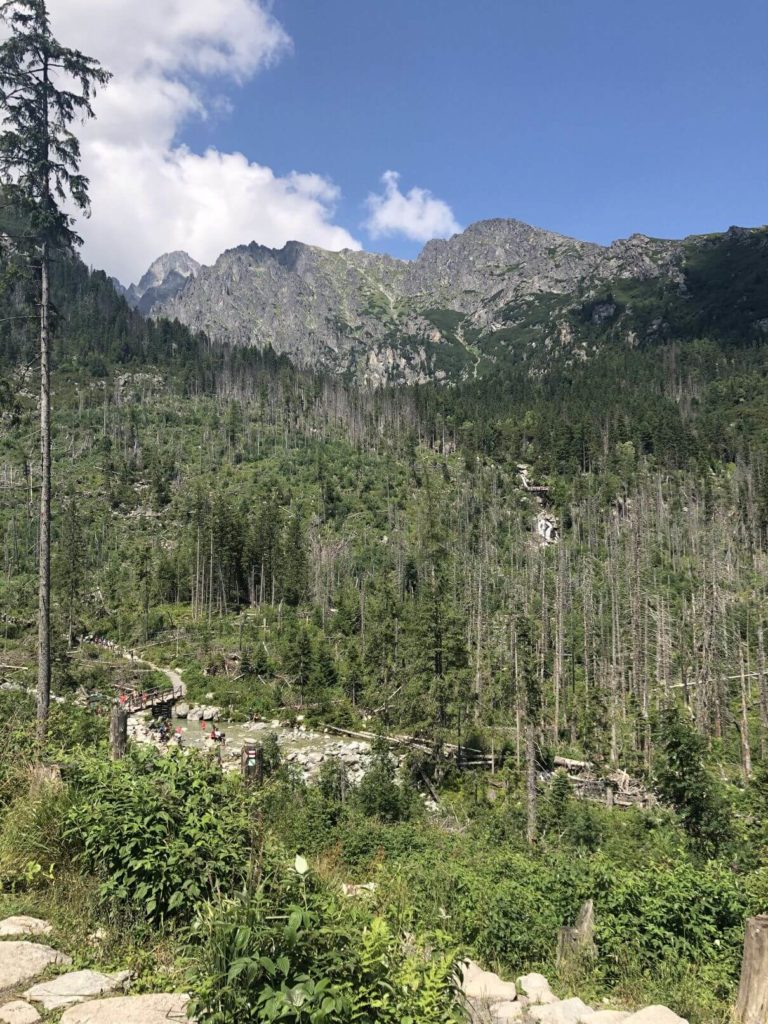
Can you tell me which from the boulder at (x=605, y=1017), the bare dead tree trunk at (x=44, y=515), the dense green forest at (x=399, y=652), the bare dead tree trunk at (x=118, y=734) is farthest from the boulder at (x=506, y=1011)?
the bare dead tree trunk at (x=44, y=515)

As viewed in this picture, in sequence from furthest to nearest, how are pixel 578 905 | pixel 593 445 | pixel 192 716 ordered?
pixel 593 445 < pixel 192 716 < pixel 578 905

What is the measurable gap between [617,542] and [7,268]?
3006 inches

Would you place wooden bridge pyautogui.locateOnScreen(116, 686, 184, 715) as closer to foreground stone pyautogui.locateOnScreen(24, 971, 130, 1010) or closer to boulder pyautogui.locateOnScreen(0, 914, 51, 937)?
boulder pyautogui.locateOnScreen(0, 914, 51, 937)

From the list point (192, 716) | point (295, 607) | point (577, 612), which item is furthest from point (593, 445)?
point (192, 716)

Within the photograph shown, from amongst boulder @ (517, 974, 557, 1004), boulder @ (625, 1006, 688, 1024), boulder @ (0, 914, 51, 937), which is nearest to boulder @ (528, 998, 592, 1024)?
boulder @ (517, 974, 557, 1004)

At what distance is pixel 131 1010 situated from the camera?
4105 millimetres

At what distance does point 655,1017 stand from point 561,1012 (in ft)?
3.30

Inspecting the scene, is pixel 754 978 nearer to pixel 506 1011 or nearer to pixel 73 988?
pixel 506 1011

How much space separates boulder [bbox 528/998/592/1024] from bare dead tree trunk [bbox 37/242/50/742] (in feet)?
37.8

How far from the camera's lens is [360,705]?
42875 millimetres

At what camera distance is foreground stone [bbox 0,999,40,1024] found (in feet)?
13.1

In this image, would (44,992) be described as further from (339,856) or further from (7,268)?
(7,268)

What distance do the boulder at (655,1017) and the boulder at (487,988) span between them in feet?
4.53

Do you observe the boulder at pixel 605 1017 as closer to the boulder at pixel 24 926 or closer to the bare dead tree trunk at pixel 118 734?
the boulder at pixel 24 926
